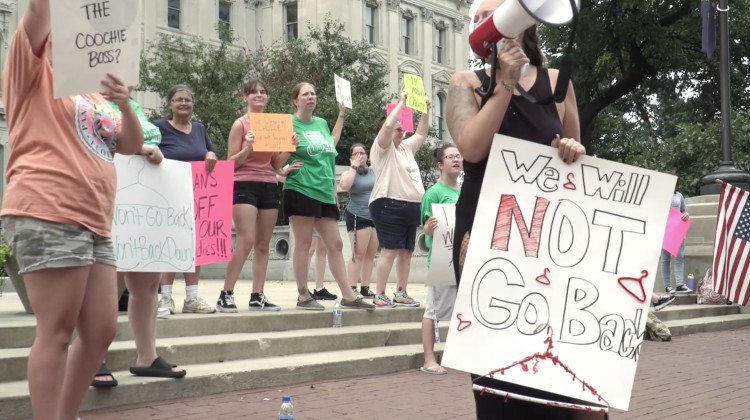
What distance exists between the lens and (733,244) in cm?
920

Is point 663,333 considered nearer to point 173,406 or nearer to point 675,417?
point 675,417

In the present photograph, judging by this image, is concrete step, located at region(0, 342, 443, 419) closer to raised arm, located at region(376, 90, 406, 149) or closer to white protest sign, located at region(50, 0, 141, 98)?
raised arm, located at region(376, 90, 406, 149)

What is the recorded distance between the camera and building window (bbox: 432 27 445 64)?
57500 millimetres

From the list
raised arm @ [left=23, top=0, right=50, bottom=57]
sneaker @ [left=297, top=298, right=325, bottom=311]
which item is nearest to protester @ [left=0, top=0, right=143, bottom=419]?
raised arm @ [left=23, top=0, right=50, bottom=57]

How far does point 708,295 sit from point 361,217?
21.7 ft

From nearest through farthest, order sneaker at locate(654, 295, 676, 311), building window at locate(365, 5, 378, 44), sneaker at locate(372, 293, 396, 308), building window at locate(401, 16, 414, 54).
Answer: sneaker at locate(372, 293, 396, 308) → sneaker at locate(654, 295, 676, 311) → building window at locate(365, 5, 378, 44) → building window at locate(401, 16, 414, 54)

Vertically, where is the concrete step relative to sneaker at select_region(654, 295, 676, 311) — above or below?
below

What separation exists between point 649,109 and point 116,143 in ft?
152

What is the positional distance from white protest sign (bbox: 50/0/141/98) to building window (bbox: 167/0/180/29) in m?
44.4

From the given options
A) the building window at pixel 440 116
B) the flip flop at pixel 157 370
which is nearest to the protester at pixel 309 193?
the flip flop at pixel 157 370

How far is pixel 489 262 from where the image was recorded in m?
2.79

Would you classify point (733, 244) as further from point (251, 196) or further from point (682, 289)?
point (682, 289)

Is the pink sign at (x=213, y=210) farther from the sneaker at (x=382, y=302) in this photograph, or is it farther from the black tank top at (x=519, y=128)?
the black tank top at (x=519, y=128)

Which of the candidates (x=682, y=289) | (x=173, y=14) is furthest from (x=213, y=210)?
(x=173, y=14)
